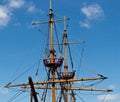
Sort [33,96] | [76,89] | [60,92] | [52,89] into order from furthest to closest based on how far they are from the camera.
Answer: [76,89] → [60,92] → [52,89] → [33,96]

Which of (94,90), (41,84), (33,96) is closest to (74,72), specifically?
(94,90)

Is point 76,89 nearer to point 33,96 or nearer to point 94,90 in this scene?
point 94,90

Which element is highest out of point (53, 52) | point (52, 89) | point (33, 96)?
point (53, 52)

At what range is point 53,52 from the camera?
7412cm

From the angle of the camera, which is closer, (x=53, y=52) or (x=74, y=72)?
(x=53, y=52)

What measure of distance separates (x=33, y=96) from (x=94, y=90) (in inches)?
1196

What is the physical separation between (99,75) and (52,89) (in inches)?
277

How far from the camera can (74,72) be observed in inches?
3292

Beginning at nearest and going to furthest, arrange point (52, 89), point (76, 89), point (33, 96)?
point (33, 96) → point (52, 89) → point (76, 89)

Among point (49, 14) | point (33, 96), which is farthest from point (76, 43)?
point (33, 96)

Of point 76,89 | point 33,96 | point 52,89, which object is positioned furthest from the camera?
point 76,89

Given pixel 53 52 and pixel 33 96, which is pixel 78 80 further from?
pixel 33 96

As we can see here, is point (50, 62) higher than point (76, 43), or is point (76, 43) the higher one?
point (76, 43)

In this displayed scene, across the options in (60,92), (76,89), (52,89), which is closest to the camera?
(52,89)
